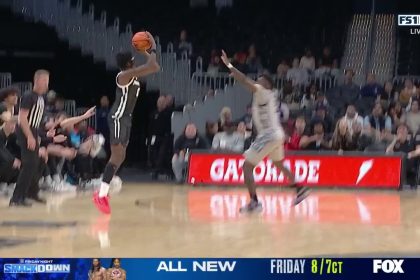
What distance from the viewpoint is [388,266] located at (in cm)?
589

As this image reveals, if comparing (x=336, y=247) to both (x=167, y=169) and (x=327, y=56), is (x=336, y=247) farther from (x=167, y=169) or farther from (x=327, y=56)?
(x=327, y=56)

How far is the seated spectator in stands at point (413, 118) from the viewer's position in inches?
642

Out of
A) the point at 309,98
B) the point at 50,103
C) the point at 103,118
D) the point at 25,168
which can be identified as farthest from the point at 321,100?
the point at 25,168

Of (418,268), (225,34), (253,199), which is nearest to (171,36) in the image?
(225,34)

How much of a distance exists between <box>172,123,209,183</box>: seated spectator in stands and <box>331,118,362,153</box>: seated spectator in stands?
8.16ft

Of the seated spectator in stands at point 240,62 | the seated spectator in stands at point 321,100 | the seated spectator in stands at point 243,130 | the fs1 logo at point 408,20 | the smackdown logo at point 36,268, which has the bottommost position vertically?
the smackdown logo at point 36,268

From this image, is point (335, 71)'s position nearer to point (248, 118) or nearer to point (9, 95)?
point (248, 118)

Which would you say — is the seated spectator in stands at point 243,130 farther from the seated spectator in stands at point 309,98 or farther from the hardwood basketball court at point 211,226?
the seated spectator in stands at point 309,98

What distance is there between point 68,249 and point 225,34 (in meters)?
14.5

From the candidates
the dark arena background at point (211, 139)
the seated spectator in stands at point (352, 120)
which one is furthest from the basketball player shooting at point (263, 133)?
the seated spectator in stands at point (352, 120)

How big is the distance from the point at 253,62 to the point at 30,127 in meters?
10.8

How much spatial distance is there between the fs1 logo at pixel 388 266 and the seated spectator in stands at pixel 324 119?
1033 cm

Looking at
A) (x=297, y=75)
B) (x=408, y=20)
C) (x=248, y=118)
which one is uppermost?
(x=408, y=20)

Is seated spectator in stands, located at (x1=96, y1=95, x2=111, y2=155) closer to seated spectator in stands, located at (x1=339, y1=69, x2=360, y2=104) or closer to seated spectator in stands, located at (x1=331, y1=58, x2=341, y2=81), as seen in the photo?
seated spectator in stands, located at (x1=339, y1=69, x2=360, y2=104)
